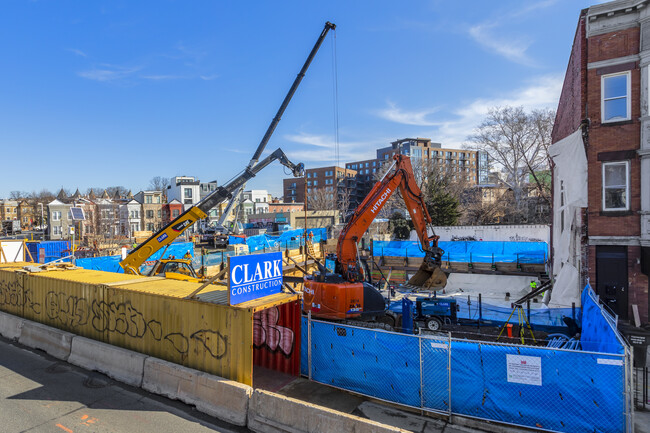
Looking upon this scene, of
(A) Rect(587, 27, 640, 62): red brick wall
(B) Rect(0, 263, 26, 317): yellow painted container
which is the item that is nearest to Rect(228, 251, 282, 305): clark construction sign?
(B) Rect(0, 263, 26, 317): yellow painted container

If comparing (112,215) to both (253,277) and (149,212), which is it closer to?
(149,212)

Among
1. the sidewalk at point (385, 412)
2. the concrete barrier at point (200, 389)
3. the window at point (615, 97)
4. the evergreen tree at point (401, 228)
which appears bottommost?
the sidewalk at point (385, 412)

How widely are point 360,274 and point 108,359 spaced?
8147mm

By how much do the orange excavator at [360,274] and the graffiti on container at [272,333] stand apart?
2459mm

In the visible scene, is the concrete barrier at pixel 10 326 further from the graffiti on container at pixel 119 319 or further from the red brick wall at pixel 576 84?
the red brick wall at pixel 576 84

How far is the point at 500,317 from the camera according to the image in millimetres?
14469

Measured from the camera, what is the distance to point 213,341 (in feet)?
27.5

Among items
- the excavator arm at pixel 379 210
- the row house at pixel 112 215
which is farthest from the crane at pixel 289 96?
the row house at pixel 112 215

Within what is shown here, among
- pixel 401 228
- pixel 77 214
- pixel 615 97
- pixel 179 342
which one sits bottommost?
pixel 179 342

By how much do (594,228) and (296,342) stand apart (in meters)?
13.0

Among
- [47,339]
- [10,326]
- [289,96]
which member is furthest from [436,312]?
[289,96]

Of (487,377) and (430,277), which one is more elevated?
(430,277)

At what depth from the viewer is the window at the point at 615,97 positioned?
1477 cm

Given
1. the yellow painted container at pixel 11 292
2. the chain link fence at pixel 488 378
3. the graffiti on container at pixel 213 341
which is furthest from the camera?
the yellow painted container at pixel 11 292
